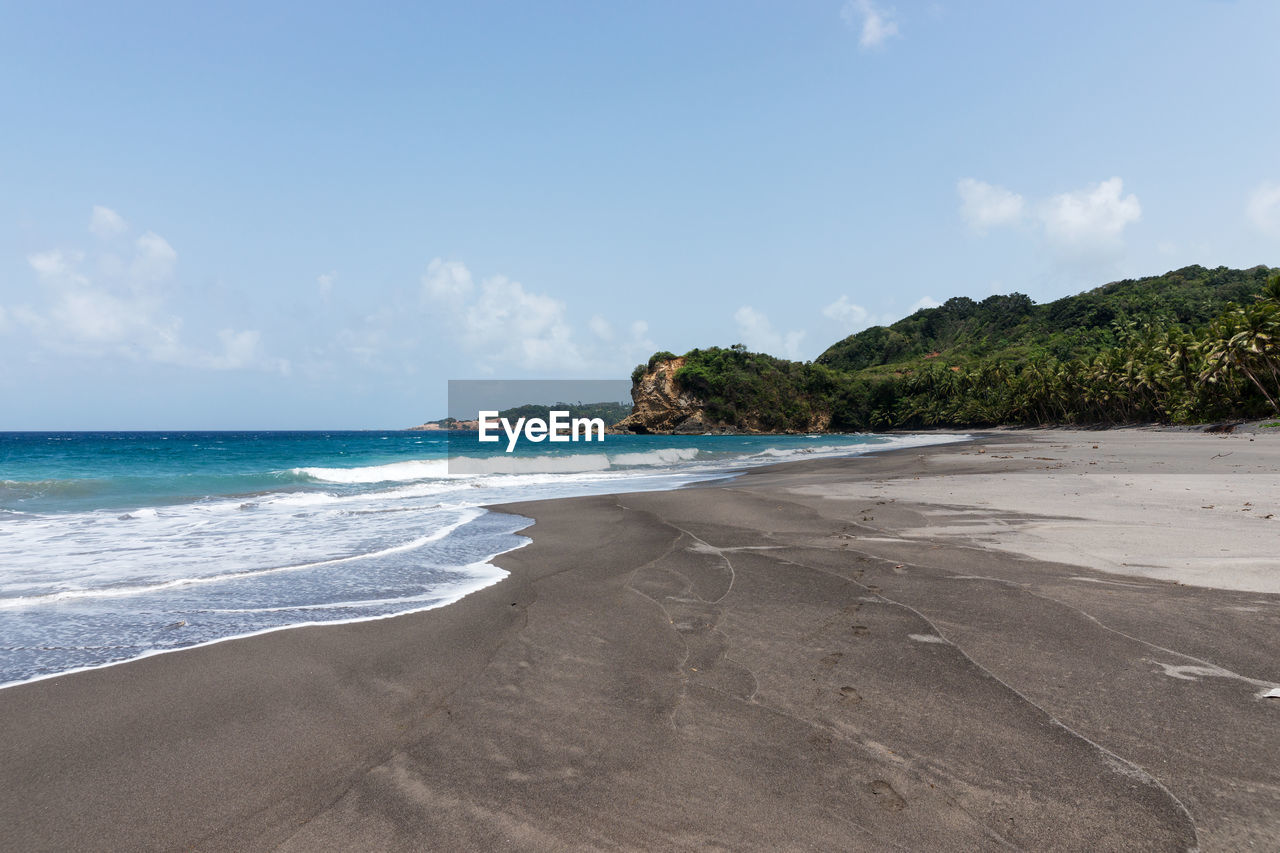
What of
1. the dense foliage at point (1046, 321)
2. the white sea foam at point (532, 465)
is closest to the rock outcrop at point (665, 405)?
the dense foliage at point (1046, 321)

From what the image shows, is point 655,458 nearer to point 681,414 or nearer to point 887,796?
point 887,796

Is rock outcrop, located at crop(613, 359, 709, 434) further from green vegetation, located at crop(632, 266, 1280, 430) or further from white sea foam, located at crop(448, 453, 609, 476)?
white sea foam, located at crop(448, 453, 609, 476)

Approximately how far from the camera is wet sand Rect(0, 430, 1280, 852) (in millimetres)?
2900

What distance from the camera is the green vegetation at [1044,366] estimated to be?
58009 millimetres

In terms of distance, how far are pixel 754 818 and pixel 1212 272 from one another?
20159 centimetres

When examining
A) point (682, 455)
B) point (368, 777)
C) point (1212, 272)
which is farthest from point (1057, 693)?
point (1212, 272)

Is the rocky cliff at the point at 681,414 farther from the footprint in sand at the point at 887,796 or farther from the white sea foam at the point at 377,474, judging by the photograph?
the footprint in sand at the point at 887,796

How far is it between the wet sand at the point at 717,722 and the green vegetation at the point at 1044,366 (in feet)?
211

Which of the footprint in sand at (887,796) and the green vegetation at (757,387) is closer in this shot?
the footprint in sand at (887,796)

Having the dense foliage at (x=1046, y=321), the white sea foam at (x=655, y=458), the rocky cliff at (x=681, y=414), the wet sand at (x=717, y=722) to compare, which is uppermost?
the dense foliage at (x=1046, y=321)

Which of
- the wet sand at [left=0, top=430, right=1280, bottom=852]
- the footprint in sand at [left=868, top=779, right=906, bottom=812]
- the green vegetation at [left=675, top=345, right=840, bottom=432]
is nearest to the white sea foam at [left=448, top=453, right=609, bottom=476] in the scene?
the wet sand at [left=0, top=430, right=1280, bottom=852]

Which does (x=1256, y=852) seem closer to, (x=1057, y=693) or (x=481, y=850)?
(x=1057, y=693)

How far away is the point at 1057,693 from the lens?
13.5 feet

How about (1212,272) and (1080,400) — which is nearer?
(1080,400)
